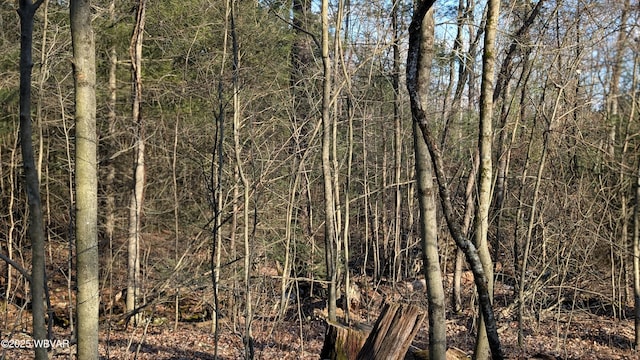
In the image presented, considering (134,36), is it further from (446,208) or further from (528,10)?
(446,208)

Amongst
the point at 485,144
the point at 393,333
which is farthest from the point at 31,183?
the point at 485,144

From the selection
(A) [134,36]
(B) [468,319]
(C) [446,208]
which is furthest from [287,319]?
(C) [446,208]

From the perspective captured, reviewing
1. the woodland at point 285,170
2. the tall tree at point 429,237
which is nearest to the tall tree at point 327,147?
the woodland at point 285,170

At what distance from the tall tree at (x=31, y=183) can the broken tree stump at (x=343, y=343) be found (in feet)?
8.13

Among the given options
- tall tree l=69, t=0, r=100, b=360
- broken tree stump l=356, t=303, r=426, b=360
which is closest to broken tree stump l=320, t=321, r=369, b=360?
broken tree stump l=356, t=303, r=426, b=360

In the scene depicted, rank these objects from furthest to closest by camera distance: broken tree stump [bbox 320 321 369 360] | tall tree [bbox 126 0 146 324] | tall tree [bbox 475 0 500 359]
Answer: tall tree [bbox 126 0 146 324] < tall tree [bbox 475 0 500 359] < broken tree stump [bbox 320 321 369 360]

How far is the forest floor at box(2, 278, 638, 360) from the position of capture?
9086 millimetres

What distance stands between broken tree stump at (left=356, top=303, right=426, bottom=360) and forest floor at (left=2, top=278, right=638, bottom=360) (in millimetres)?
4324

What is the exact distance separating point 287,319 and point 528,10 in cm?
798

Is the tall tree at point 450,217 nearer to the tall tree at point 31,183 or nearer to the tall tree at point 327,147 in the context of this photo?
the tall tree at point 31,183

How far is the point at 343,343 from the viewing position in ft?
16.0

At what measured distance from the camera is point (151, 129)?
11930 mm

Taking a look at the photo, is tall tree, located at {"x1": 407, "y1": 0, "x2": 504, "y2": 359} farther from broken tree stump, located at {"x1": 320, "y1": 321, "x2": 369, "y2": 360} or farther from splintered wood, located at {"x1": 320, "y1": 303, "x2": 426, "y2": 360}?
broken tree stump, located at {"x1": 320, "y1": 321, "x2": 369, "y2": 360}

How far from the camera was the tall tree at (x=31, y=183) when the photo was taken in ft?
10.2
